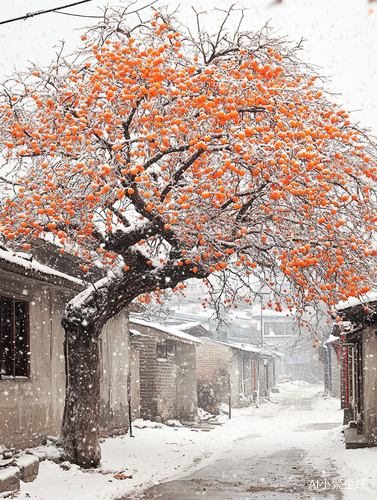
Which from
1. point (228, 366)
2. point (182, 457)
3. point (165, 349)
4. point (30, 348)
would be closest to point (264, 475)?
point (182, 457)

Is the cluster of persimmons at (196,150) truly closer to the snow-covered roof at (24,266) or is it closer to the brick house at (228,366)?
the snow-covered roof at (24,266)

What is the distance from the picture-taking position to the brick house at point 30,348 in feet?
33.8

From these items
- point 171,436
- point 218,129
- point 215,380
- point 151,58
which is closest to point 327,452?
point 171,436

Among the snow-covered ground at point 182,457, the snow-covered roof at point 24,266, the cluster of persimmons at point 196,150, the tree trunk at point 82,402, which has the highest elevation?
the cluster of persimmons at point 196,150

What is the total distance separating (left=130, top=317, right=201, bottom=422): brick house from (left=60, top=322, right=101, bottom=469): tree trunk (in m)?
8.55

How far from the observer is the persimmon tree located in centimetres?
776

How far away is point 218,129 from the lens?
8.30m

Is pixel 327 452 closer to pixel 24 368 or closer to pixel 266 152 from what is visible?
pixel 24 368

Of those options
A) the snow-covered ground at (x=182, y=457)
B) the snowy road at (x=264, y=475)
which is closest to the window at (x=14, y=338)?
the snow-covered ground at (x=182, y=457)

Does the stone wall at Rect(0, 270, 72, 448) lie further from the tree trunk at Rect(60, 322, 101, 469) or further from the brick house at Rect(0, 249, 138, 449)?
the tree trunk at Rect(60, 322, 101, 469)

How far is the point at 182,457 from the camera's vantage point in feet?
43.5

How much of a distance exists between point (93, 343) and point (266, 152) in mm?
5222

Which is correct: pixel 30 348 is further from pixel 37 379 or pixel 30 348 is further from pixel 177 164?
pixel 177 164

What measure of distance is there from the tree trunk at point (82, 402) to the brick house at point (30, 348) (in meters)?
0.98
